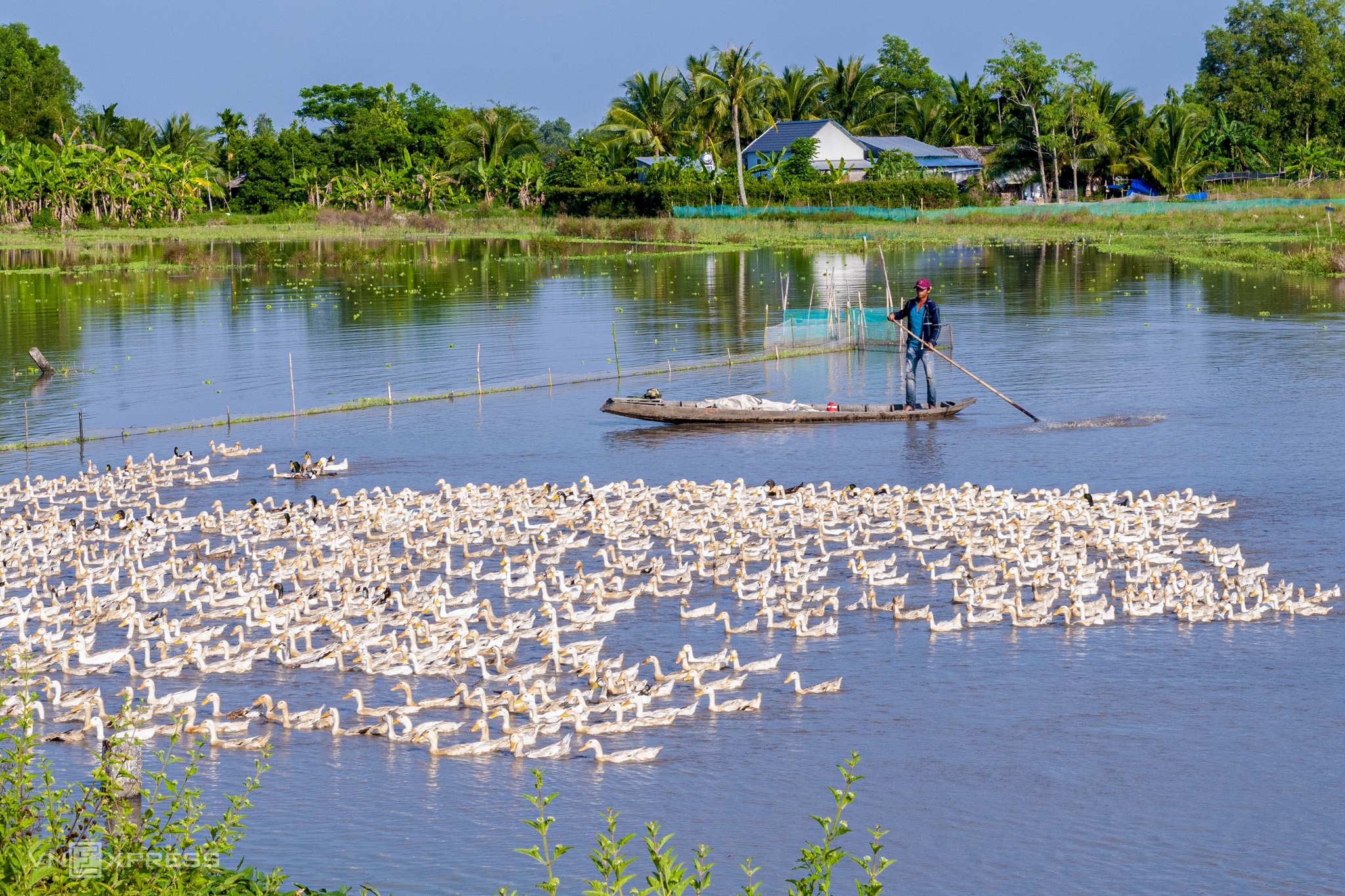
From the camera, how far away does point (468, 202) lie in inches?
4766

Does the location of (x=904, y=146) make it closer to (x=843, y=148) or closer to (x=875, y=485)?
(x=843, y=148)

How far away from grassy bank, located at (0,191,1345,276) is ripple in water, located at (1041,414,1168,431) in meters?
38.4

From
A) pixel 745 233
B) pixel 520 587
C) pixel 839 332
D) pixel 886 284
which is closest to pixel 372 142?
pixel 745 233

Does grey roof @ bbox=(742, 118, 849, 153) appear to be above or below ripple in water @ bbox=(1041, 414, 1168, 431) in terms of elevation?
above

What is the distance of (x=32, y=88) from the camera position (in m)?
132

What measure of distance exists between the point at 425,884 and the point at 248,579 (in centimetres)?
912

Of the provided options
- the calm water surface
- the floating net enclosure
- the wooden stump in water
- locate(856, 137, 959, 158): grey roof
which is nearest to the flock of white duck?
the calm water surface

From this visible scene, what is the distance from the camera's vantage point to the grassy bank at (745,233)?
81.1 m

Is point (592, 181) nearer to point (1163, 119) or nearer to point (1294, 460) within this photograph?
point (1163, 119)

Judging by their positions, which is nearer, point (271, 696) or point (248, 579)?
point (271, 696)

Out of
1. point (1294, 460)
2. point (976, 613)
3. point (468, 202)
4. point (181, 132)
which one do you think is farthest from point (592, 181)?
point (976, 613)

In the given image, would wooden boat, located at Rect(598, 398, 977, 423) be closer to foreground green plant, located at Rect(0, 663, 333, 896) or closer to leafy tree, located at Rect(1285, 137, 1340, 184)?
foreground green plant, located at Rect(0, 663, 333, 896)

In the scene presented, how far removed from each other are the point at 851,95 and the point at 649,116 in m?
24.9

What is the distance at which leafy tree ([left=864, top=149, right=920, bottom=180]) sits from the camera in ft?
366
